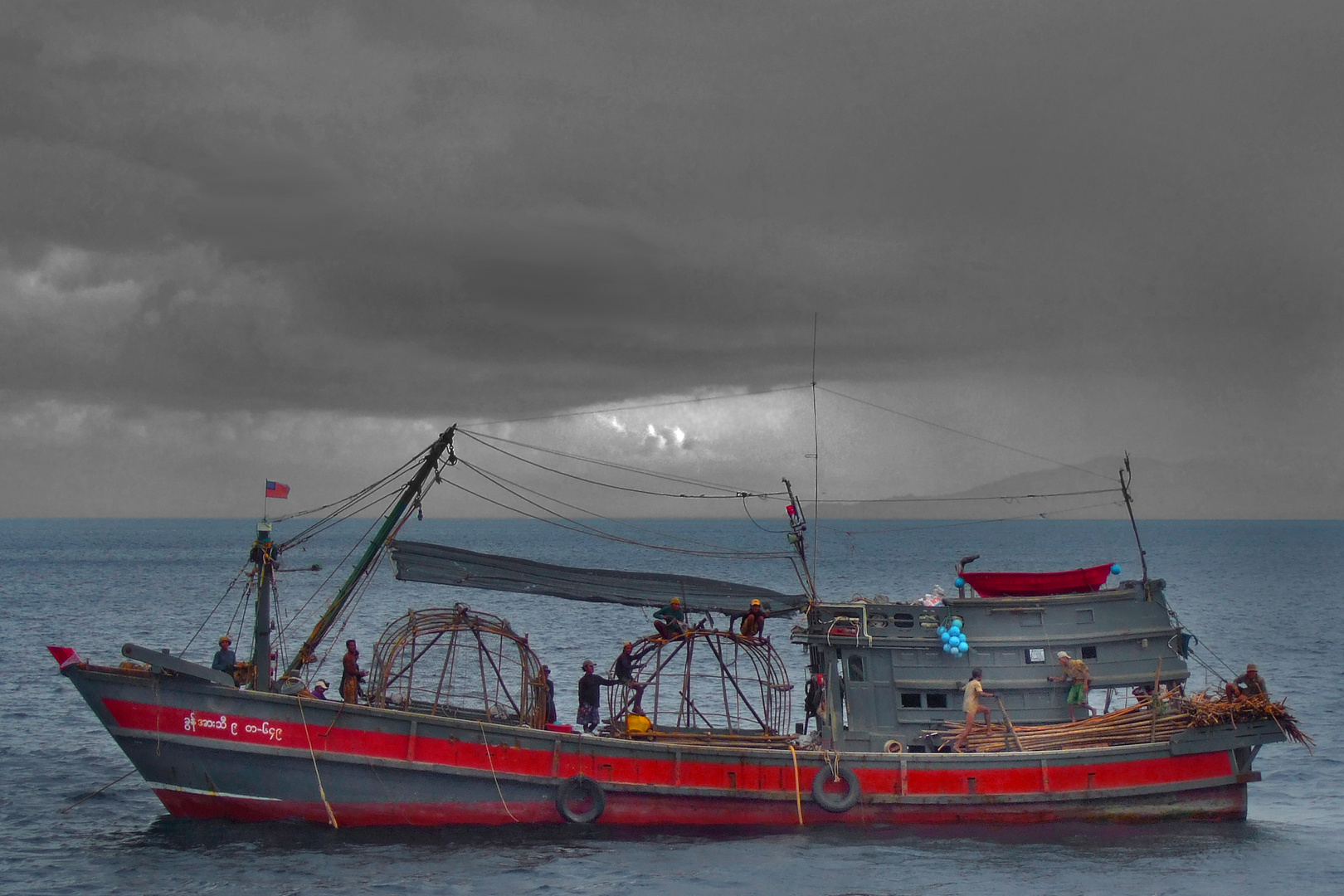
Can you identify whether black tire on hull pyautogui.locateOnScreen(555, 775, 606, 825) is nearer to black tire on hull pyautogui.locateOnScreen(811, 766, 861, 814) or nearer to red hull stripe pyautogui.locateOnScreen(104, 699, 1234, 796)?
red hull stripe pyautogui.locateOnScreen(104, 699, 1234, 796)

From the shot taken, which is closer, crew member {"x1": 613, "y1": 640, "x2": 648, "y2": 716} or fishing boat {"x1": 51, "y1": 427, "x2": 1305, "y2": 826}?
fishing boat {"x1": 51, "y1": 427, "x2": 1305, "y2": 826}

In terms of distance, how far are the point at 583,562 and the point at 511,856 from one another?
11625 centimetres

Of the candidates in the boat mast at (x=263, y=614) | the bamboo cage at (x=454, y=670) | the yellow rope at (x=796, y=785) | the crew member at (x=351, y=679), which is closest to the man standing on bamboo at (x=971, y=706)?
the yellow rope at (x=796, y=785)

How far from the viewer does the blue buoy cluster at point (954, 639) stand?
24.2 meters

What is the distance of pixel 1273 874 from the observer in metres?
21.7

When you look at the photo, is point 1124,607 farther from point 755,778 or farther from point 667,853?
point 667,853

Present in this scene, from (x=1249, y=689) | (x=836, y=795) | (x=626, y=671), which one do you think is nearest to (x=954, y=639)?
(x=836, y=795)

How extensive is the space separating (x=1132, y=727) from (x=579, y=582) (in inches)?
488

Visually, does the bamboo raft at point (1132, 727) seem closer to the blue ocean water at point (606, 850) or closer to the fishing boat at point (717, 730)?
the fishing boat at point (717, 730)

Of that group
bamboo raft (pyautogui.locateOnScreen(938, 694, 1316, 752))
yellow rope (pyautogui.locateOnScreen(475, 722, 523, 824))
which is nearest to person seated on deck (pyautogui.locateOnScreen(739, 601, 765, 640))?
bamboo raft (pyautogui.locateOnScreen(938, 694, 1316, 752))

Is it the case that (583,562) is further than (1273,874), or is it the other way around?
(583,562)

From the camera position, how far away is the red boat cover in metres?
25.0

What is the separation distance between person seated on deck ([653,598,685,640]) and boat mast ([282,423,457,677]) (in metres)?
5.91

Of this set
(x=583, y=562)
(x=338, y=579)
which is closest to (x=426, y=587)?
(x=338, y=579)
